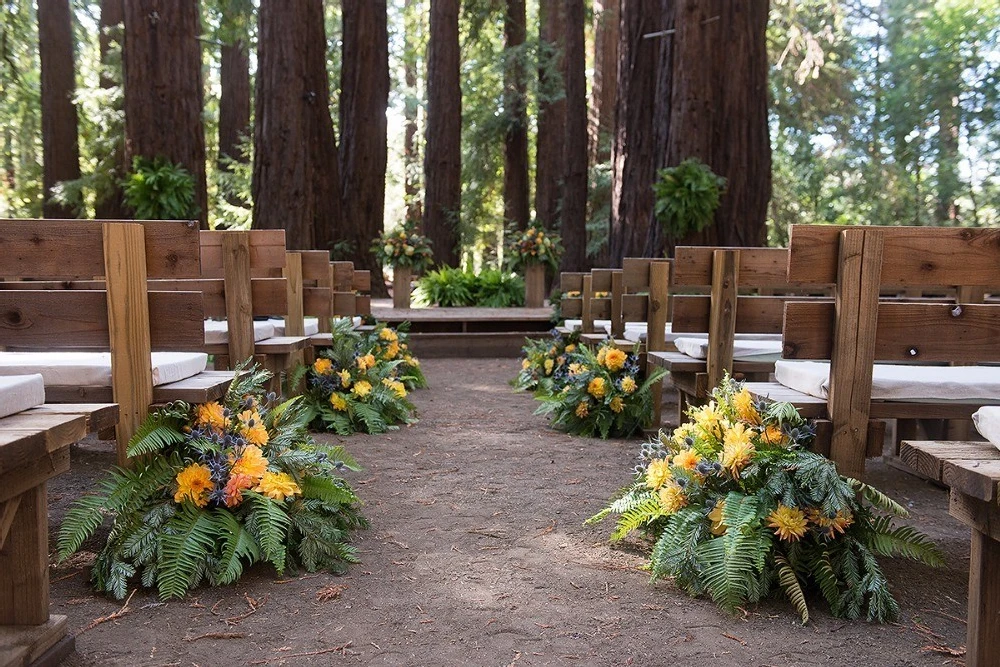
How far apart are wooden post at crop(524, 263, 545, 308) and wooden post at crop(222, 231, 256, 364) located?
9.05 metres

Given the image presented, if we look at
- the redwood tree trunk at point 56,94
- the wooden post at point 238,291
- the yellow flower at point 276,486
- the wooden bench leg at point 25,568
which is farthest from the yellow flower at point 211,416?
the redwood tree trunk at point 56,94

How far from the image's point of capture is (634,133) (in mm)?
9820

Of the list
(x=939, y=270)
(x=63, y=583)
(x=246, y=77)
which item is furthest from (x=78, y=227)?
(x=246, y=77)

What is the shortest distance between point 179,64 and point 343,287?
4342 millimetres

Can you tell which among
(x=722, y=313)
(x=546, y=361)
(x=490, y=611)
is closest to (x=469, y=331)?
(x=546, y=361)

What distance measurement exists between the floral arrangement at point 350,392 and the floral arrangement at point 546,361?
118 cm

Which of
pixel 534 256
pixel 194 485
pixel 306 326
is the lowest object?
pixel 194 485

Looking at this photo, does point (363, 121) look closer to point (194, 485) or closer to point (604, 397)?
point (604, 397)

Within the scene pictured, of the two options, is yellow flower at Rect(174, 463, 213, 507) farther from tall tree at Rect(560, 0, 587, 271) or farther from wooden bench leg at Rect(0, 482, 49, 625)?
tall tree at Rect(560, 0, 587, 271)

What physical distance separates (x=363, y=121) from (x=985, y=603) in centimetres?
1374

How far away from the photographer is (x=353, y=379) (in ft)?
19.3

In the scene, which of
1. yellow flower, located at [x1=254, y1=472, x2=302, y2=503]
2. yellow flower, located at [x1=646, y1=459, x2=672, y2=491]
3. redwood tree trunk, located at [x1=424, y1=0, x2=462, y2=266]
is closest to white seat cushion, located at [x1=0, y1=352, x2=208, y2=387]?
yellow flower, located at [x1=254, y1=472, x2=302, y2=503]

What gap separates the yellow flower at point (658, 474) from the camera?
304 centimetres

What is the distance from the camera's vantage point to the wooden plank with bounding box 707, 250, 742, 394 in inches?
171
